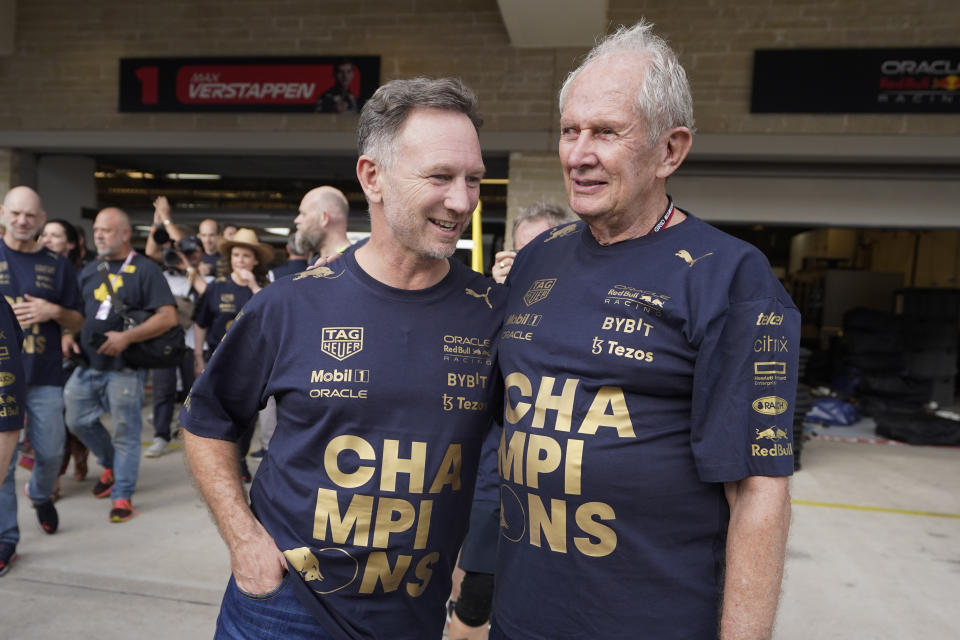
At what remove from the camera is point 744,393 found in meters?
1.21

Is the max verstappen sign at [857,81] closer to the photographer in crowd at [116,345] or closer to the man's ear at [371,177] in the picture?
the photographer in crowd at [116,345]

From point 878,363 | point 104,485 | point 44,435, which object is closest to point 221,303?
point 104,485

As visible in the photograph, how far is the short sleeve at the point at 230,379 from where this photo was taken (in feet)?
4.85

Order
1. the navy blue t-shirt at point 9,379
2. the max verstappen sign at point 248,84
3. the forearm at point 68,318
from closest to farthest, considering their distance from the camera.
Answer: the navy blue t-shirt at point 9,379
the forearm at point 68,318
the max verstappen sign at point 248,84

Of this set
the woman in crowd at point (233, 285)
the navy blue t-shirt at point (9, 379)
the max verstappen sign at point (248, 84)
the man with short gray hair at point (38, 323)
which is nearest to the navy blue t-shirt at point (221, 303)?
the woman in crowd at point (233, 285)

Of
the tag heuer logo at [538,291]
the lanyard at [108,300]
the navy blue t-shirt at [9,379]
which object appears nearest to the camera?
the tag heuer logo at [538,291]

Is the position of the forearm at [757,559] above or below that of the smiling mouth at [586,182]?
below

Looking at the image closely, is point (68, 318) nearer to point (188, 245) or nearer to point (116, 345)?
point (116, 345)

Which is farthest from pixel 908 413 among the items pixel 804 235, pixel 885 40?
pixel 804 235

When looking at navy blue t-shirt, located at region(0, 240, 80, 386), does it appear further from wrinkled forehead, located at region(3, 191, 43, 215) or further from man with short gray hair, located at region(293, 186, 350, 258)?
man with short gray hair, located at region(293, 186, 350, 258)

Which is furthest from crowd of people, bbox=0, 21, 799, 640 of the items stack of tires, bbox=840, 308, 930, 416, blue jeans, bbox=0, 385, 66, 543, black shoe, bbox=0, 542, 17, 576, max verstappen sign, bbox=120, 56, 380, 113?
stack of tires, bbox=840, 308, 930, 416

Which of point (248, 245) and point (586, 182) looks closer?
point (586, 182)

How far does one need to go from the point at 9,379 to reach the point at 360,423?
171cm

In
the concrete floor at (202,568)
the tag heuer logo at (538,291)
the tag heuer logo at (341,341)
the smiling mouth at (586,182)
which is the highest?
the smiling mouth at (586,182)
